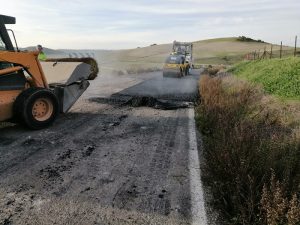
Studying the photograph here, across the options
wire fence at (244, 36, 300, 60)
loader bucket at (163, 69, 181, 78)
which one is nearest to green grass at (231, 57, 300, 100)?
wire fence at (244, 36, 300, 60)

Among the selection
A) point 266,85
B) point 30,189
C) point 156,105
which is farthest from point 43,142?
point 266,85

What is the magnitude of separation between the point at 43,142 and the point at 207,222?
Answer: 4.07m

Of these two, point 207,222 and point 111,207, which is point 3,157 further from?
point 207,222

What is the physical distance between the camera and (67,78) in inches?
370

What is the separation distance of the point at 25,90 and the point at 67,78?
1.72m

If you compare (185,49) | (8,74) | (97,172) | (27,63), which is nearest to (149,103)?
(27,63)

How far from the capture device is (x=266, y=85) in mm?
14633

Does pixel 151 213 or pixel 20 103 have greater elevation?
pixel 20 103

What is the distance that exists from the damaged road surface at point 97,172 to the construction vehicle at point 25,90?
1.19 ft

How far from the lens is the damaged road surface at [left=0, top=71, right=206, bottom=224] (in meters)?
4.11

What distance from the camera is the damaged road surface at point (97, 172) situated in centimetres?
411

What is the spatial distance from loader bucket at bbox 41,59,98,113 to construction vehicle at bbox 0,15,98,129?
3 centimetres

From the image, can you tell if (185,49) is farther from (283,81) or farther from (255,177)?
(255,177)

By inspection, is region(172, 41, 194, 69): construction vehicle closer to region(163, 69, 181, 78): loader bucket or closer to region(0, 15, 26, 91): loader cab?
region(163, 69, 181, 78): loader bucket
